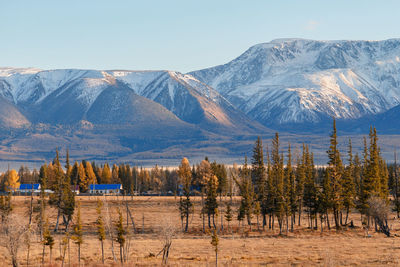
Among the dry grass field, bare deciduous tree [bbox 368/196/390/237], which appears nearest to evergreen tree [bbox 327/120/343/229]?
the dry grass field

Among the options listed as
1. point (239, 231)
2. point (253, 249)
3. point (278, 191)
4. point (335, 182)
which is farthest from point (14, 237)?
point (335, 182)

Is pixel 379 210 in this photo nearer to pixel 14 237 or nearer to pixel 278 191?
pixel 278 191

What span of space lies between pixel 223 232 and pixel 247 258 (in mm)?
43333

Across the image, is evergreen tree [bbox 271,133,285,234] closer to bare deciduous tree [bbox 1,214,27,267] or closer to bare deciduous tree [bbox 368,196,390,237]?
bare deciduous tree [bbox 368,196,390,237]

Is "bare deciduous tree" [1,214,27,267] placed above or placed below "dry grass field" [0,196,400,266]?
above

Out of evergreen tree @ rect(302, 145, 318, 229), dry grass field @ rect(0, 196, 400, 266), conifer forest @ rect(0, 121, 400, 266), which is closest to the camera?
dry grass field @ rect(0, 196, 400, 266)

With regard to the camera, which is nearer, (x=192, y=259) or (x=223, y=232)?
(x=192, y=259)

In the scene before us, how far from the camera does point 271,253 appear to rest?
74.3 meters

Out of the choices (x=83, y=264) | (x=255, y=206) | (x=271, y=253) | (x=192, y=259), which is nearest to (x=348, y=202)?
(x=255, y=206)

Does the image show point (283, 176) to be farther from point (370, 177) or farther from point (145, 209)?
point (145, 209)

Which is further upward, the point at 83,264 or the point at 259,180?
the point at 259,180

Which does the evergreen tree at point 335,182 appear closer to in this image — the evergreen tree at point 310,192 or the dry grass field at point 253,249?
the evergreen tree at point 310,192

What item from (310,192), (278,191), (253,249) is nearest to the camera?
(253,249)

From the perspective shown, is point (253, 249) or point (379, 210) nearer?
point (253, 249)
